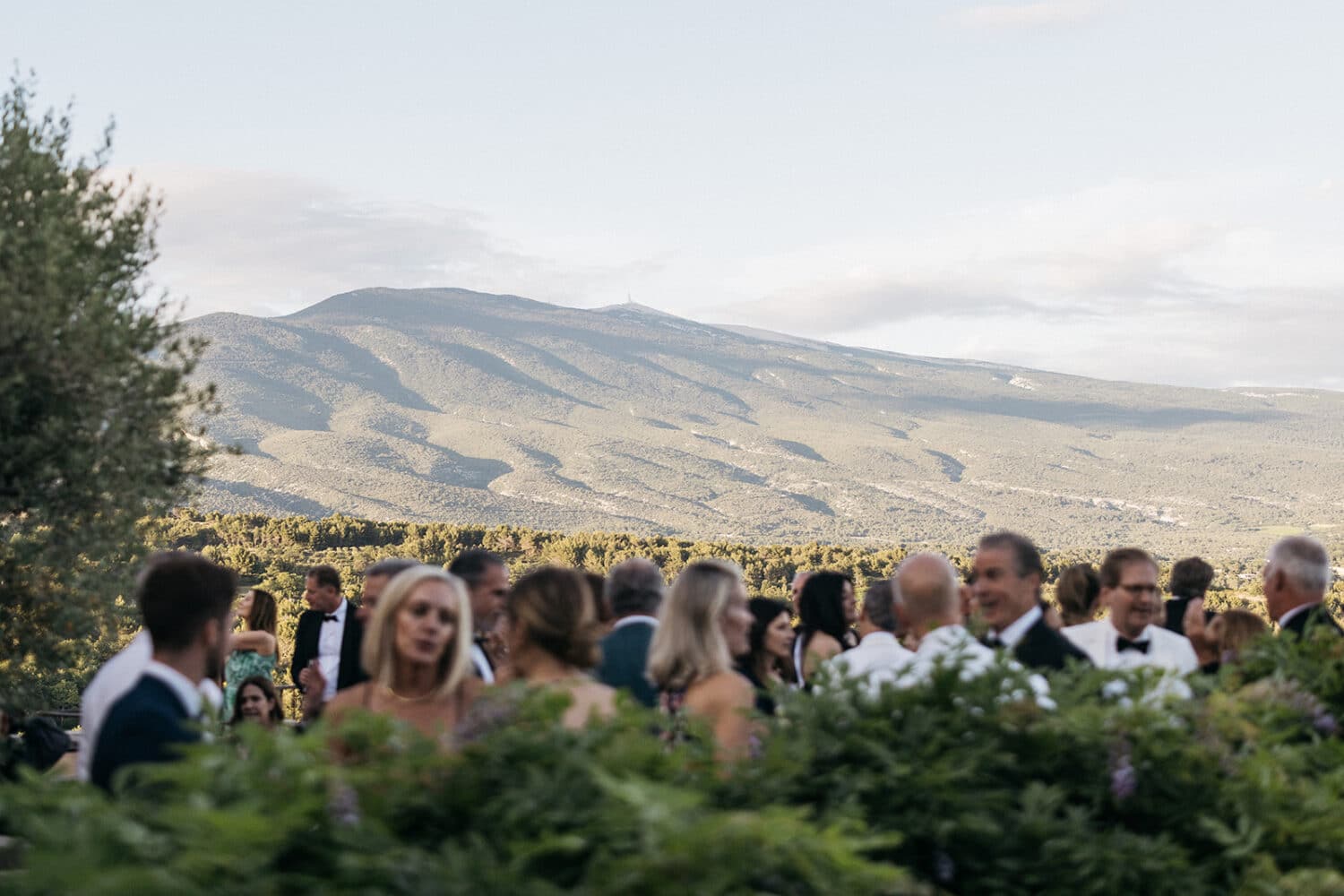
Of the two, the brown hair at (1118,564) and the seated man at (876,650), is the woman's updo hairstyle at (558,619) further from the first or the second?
the brown hair at (1118,564)

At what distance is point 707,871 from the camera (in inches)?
123

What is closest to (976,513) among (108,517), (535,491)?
(535,491)

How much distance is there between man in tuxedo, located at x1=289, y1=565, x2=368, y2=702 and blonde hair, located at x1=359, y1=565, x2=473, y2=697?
3.71 meters

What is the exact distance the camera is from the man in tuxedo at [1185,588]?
8711 mm

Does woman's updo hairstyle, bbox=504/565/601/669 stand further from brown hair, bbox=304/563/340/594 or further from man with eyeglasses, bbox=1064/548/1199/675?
brown hair, bbox=304/563/340/594

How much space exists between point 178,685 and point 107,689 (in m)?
0.23

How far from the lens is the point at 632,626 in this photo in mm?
6711

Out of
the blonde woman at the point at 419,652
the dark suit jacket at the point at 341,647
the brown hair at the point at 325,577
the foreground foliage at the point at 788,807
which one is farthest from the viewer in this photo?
the brown hair at the point at 325,577

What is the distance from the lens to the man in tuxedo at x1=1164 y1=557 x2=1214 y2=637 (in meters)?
8.71

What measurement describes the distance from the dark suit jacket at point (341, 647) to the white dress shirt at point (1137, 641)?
12.0 ft

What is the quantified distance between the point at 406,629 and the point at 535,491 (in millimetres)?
175652

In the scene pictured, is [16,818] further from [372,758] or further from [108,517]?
[108,517]

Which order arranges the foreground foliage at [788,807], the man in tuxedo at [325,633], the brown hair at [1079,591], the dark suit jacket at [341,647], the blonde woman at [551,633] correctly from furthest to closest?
1. the man in tuxedo at [325,633]
2. the dark suit jacket at [341,647]
3. the brown hair at [1079,591]
4. the blonde woman at [551,633]
5. the foreground foliage at [788,807]

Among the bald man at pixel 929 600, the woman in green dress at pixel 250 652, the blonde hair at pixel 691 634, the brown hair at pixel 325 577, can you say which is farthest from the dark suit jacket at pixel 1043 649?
the woman in green dress at pixel 250 652
